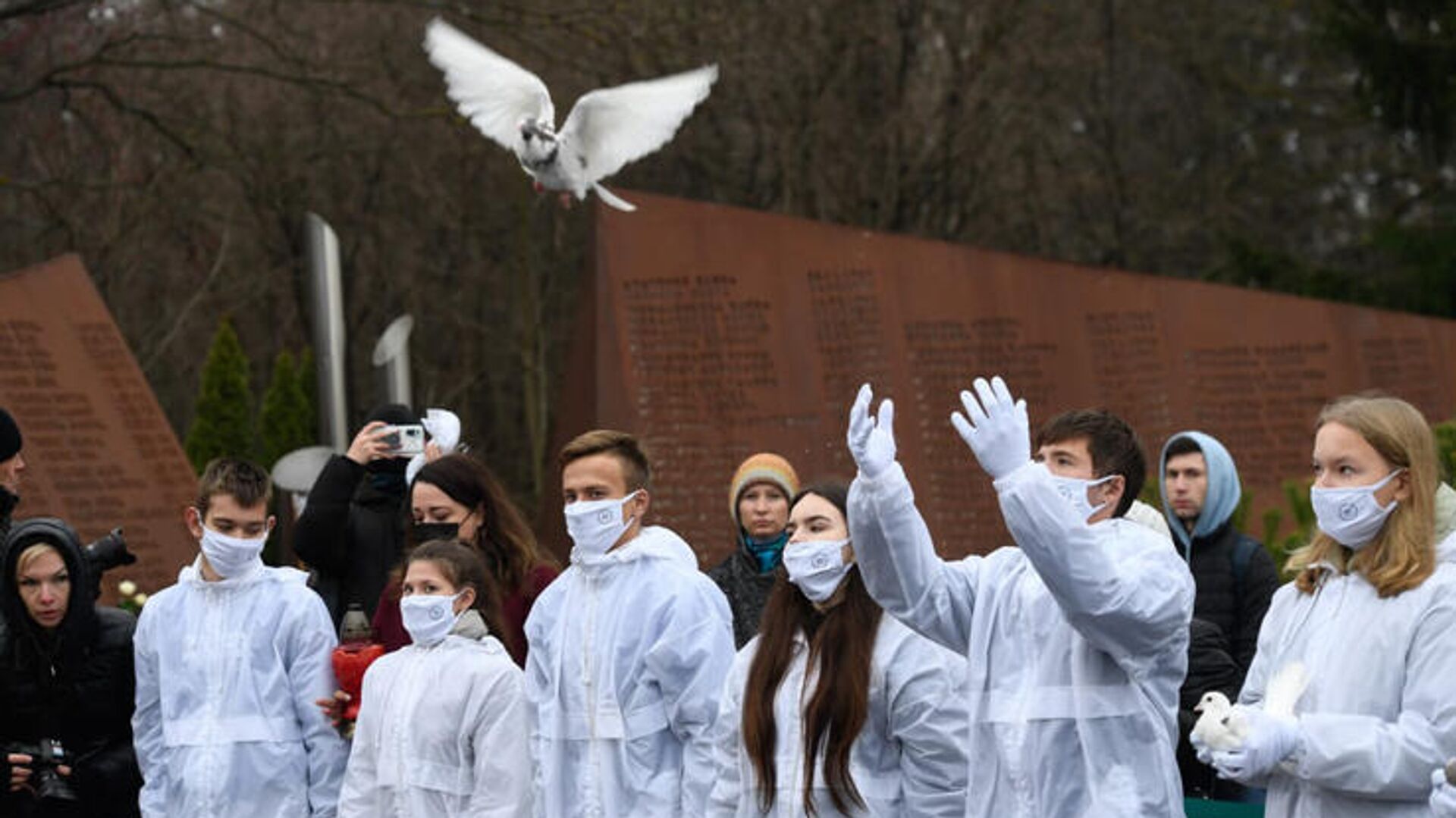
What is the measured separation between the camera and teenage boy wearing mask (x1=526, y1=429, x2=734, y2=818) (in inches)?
223

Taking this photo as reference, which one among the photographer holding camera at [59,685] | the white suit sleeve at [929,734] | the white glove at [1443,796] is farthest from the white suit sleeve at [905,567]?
the photographer holding camera at [59,685]

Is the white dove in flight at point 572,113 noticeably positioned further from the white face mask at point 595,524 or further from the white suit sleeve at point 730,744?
the white suit sleeve at point 730,744

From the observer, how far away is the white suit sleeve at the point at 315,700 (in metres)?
6.41

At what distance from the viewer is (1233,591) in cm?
696

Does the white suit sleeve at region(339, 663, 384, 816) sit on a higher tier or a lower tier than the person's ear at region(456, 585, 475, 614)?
lower

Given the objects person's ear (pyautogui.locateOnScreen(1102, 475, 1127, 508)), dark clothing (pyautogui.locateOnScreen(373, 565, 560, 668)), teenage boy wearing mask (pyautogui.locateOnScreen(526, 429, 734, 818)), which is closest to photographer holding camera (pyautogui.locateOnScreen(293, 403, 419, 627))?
dark clothing (pyautogui.locateOnScreen(373, 565, 560, 668))

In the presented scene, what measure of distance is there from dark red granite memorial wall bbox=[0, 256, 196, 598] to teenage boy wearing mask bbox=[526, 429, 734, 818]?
6230mm

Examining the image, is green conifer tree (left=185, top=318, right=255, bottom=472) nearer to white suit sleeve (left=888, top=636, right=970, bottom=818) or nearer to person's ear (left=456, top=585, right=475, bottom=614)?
person's ear (left=456, top=585, right=475, bottom=614)

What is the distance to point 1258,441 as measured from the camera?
14.6 metres

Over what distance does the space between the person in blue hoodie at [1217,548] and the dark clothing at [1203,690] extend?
0.21 feet

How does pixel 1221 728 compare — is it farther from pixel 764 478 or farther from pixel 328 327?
pixel 328 327

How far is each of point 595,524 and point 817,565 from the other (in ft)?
2.67

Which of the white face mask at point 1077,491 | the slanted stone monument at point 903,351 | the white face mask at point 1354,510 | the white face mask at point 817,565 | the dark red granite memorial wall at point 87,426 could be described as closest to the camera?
the white face mask at point 1354,510

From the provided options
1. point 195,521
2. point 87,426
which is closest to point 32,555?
point 195,521
